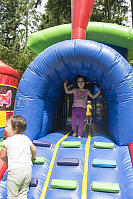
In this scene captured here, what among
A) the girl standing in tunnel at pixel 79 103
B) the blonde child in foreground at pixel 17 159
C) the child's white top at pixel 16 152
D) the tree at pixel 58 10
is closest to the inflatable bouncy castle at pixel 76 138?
the girl standing in tunnel at pixel 79 103

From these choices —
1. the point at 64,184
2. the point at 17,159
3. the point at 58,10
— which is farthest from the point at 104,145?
the point at 58,10

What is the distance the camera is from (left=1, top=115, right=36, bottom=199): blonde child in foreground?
2.12 metres

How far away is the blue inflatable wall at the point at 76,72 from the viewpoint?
10.2ft

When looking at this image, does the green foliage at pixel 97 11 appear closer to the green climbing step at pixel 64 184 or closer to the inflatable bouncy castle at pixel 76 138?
the inflatable bouncy castle at pixel 76 138

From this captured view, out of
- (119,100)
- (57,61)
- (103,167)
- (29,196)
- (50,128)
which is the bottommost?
(29,196)

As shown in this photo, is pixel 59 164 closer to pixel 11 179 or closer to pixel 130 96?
pixel 11 179

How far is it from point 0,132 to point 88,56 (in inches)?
135

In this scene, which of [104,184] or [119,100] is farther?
[119,100]

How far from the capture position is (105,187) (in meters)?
2.34

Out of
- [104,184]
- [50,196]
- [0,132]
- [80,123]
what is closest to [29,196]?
[50,196]

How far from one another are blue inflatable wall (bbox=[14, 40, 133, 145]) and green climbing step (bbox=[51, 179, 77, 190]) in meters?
1.02

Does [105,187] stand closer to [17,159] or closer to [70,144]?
[70,144]

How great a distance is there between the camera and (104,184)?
2.39 m

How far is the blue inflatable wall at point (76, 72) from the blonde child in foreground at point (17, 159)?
3.70 ft
